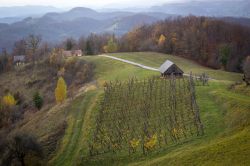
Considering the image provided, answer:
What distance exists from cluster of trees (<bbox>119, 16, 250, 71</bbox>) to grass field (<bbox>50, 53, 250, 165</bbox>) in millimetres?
50085

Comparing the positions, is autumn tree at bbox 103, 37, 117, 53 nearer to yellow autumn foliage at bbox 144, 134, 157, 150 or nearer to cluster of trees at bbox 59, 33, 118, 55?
cluster of trees at bbox 59, 33, 118, 55

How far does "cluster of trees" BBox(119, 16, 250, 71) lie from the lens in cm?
9329

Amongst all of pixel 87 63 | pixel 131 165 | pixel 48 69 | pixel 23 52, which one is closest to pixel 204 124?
pixel 131 165

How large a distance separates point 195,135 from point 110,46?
82788 mm

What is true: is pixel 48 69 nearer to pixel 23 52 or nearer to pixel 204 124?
pixel 23 52

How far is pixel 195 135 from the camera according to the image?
29078 millimetres

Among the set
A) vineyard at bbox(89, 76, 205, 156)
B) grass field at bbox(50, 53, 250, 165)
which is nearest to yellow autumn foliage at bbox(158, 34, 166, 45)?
vineyard at bbox(89, 76, 205, 156)

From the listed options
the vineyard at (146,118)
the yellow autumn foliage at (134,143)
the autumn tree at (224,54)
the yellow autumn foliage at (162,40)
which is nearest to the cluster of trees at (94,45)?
the yellow autumn foliage at (162,40)

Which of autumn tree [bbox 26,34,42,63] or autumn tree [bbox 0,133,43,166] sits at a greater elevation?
autumn tree [bbox 26,34,42,63]

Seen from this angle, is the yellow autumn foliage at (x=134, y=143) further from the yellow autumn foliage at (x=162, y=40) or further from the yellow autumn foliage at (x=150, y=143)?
the yellow autumn foliage at (x=162, y=40)

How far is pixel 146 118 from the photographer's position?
36.5 metres

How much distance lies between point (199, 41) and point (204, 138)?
→ 78990mm

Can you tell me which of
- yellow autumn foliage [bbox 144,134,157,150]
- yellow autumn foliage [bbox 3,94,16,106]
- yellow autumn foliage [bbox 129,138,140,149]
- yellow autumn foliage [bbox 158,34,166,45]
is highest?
yellow autumn foliage [bbox 158,34,166,45]

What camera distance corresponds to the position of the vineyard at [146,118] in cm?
3073
